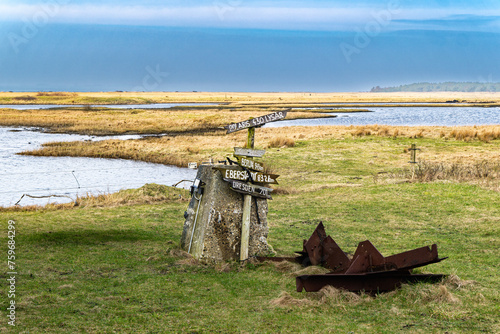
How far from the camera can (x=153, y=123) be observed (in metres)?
71.7

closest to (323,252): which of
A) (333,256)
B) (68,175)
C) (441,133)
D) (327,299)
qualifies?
(333,256)

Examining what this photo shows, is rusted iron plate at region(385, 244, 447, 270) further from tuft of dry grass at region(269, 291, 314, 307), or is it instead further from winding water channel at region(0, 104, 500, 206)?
winding water channel at region(0, 104, 500, 206)

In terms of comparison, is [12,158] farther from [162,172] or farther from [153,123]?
[153,123]

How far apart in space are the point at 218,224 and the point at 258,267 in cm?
124

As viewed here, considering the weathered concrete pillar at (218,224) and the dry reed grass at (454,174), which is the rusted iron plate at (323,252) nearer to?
the weathered concrete pillar at (218,224)

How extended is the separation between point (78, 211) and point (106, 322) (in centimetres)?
998

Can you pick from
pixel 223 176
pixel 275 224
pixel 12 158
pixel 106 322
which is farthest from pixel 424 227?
pixel 12 158

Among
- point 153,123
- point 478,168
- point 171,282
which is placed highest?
point 153,123

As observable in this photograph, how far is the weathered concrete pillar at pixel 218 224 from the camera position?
1015 centimetres

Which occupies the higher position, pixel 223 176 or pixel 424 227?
pixel 223 176

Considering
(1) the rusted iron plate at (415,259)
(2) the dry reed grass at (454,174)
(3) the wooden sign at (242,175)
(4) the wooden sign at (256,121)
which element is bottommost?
(1) the rusted iron plate at (415,259)

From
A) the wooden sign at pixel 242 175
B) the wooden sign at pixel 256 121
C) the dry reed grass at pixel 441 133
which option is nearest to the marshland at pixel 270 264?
the wooden sign at pixel 242 175

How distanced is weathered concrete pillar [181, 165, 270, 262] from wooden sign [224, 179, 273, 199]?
23 cm

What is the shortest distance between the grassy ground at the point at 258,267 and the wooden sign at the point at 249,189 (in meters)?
1.49
